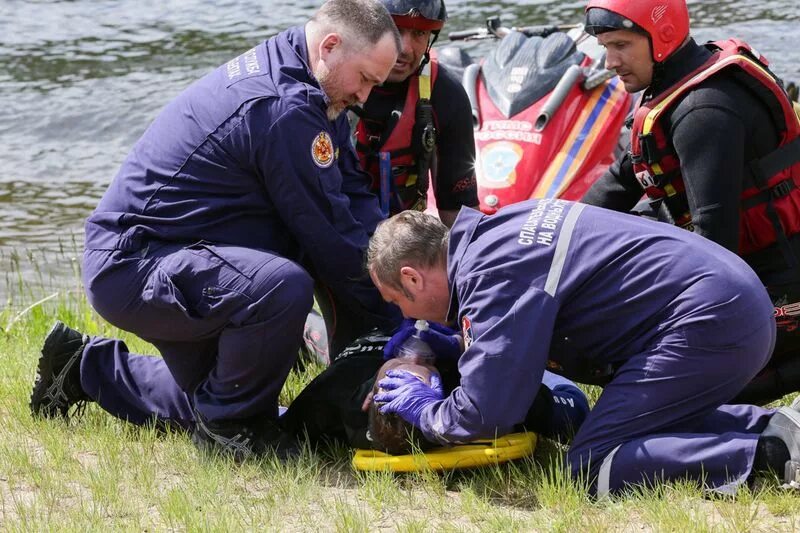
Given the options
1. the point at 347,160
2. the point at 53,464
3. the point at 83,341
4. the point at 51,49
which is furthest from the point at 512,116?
the point at 51,49

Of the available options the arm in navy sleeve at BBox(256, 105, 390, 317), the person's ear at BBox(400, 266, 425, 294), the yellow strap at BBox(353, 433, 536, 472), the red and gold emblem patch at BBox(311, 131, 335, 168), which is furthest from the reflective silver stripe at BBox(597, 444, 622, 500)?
the red and gold emblem patch at BBox(311, 131, 335, 168)

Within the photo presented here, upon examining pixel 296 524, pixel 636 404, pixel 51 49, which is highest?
pixel 636 404

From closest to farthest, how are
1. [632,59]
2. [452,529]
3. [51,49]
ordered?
[452,529], [632,59], [51,49]

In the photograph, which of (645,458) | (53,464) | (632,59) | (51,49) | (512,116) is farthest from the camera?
(51,49)

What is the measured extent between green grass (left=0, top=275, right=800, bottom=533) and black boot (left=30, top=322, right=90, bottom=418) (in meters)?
0.09

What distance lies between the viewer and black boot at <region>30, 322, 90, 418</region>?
4.70m

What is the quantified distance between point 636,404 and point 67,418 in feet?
7.45

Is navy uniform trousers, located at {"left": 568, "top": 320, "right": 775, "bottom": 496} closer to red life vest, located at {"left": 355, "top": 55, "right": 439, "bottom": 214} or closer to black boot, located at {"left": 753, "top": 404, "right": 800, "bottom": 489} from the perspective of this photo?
black boot, located at {"left": 753, "top": 404, "right": 800, "bottom": 489}

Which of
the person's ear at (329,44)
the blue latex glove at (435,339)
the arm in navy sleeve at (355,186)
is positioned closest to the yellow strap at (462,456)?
the blue latex glove at (435,339)

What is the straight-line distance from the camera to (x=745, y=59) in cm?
432

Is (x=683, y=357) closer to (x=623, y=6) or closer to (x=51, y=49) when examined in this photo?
(x=623, y=6)

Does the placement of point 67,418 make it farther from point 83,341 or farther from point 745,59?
point 745,59

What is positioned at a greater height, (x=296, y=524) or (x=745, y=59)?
(x=745, y=59)

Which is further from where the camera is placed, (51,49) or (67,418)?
(51,49)
